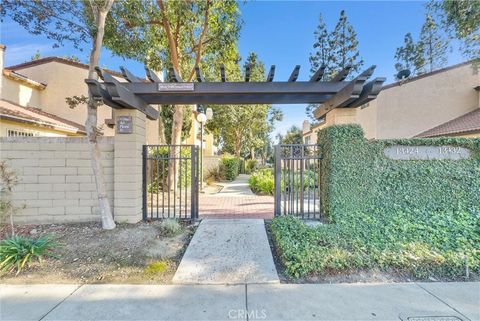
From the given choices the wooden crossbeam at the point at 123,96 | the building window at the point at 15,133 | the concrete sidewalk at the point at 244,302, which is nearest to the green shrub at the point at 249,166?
the building window at the point at 15,133

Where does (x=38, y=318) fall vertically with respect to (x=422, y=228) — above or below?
below

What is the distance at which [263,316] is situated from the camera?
2760 mm

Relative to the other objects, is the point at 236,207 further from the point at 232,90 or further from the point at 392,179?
the point at 392,179

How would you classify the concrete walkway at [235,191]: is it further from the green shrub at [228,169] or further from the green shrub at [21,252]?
the green shrub at [21,252]

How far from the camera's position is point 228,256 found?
419 cm

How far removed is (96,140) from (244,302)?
438 centimetres

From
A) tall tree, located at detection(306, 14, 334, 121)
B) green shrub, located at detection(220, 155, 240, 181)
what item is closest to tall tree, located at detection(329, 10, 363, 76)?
tall tree, located at detection(306, 14, 334, 121)

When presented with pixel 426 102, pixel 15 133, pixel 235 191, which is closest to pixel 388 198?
pixel 235 191

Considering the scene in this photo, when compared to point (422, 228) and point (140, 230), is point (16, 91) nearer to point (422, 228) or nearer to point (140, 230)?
point (140, 230)

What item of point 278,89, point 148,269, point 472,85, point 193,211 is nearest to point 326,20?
point 472,85

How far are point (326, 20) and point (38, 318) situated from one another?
2644cm

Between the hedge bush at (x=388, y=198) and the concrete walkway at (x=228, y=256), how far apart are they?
1.53 feet

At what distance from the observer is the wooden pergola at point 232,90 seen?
4652 millimetres

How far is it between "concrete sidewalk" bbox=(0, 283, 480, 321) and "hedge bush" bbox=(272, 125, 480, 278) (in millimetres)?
1018
